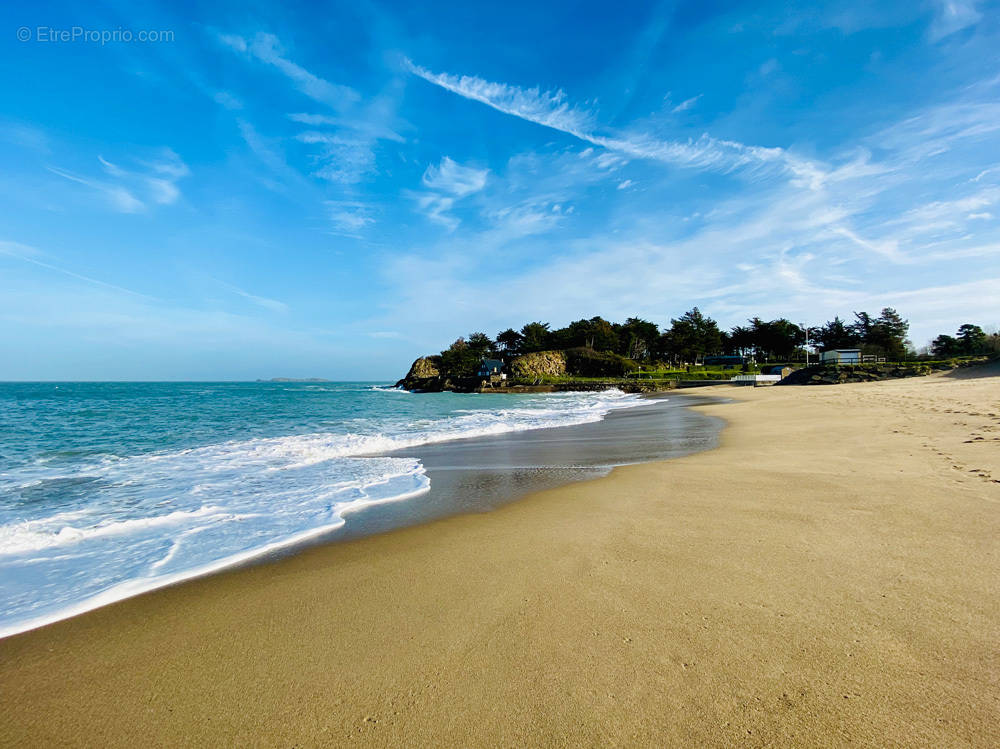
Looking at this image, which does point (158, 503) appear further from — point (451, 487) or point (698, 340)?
point (698, 340)

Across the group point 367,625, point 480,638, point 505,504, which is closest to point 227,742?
point 367,625

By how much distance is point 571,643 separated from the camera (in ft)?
8.82

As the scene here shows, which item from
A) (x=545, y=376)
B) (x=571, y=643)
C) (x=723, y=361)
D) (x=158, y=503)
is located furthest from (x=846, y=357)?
(x=158, y=503)

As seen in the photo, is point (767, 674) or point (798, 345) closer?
point (767, 674)

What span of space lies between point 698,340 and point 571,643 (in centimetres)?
9723

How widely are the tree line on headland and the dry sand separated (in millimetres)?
83041

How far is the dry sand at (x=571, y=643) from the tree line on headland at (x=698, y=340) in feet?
272

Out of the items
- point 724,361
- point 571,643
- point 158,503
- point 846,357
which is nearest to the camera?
point 571,643

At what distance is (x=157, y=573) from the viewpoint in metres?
4.17

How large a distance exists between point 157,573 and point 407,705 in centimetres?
336

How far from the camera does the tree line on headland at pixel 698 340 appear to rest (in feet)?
278

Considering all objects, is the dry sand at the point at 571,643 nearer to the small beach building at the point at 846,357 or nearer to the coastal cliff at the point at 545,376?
the coastal cliff at the point at 545,376

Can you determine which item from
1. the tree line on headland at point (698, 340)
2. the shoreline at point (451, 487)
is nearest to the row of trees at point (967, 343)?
the tree line on headland at point (698, 340)

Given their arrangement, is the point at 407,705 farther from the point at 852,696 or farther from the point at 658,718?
the point at 852,696
